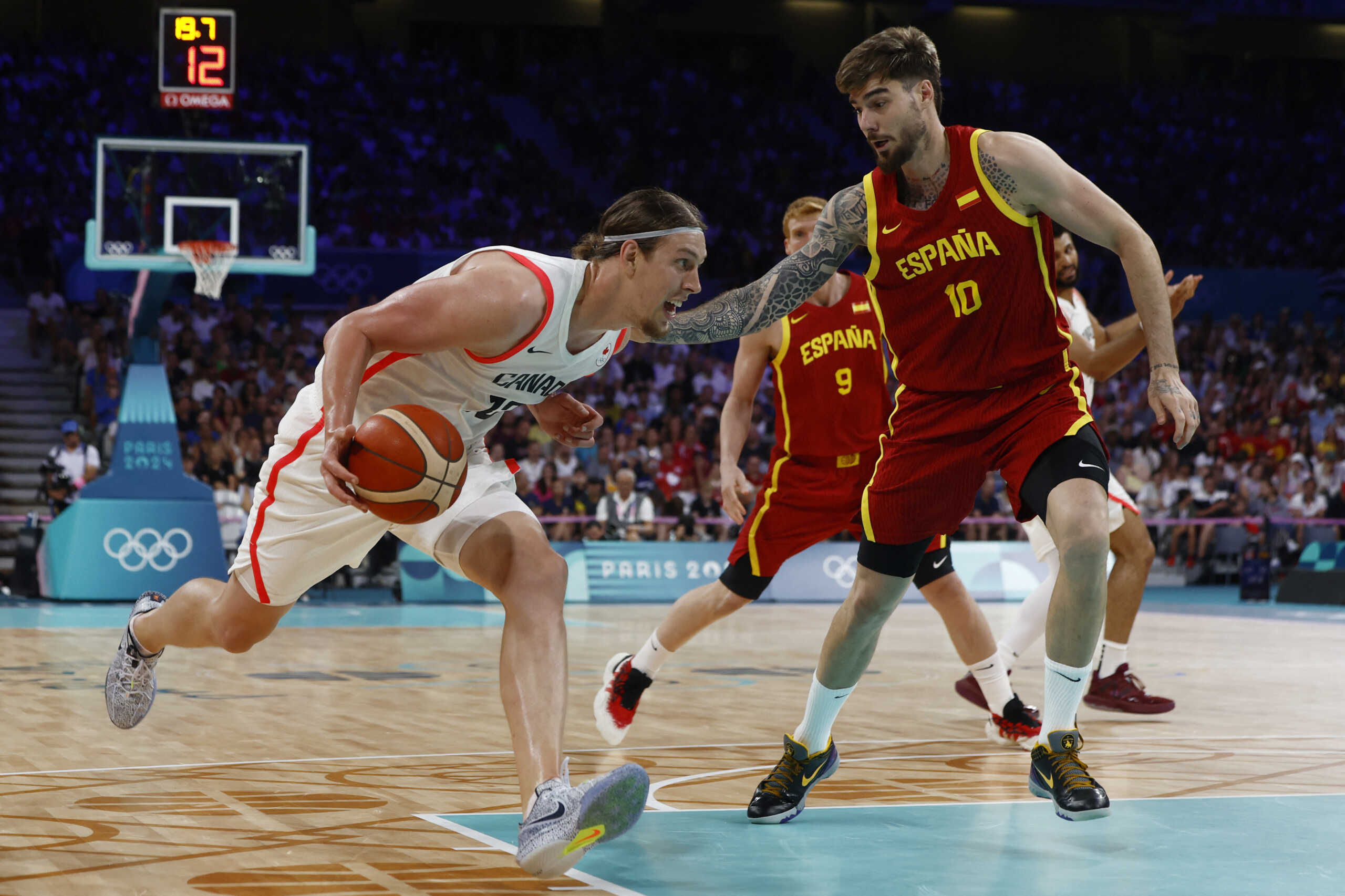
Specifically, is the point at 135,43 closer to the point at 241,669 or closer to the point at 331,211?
the point at 331,211

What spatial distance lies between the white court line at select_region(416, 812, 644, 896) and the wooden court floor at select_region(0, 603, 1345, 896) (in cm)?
4

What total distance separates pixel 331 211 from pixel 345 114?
2.28 metres

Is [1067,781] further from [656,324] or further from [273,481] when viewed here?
[273,481]

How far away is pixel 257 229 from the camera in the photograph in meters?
13.3

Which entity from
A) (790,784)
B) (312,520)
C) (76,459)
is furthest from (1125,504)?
(76,459)

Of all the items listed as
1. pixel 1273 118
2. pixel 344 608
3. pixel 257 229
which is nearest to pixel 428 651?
pixel 344 608

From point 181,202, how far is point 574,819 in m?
11.0

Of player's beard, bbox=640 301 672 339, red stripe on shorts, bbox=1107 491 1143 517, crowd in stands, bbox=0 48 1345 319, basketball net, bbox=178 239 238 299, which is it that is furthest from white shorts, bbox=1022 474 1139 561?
crowd in stands, bbox=0 48 1345 319

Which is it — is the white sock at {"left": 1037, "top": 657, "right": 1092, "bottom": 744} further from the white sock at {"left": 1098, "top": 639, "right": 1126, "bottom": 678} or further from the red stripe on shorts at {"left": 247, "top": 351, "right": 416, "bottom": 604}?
the white sock at {"left": 1098, "top": 639, "right": 1126, "bottom": 678}

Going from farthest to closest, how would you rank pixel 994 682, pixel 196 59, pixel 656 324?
pixel 196 59 → pixel 994 682 → pixel 656 324

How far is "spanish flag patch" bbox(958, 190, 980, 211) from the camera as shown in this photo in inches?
165

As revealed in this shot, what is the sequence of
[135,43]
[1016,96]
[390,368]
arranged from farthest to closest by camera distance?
1. [1016,96]
2. [135,43]
3. [390,368]

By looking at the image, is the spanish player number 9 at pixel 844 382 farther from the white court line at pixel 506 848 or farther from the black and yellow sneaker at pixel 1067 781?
the white court line at pixel 506 848

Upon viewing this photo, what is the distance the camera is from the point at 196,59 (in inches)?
490
